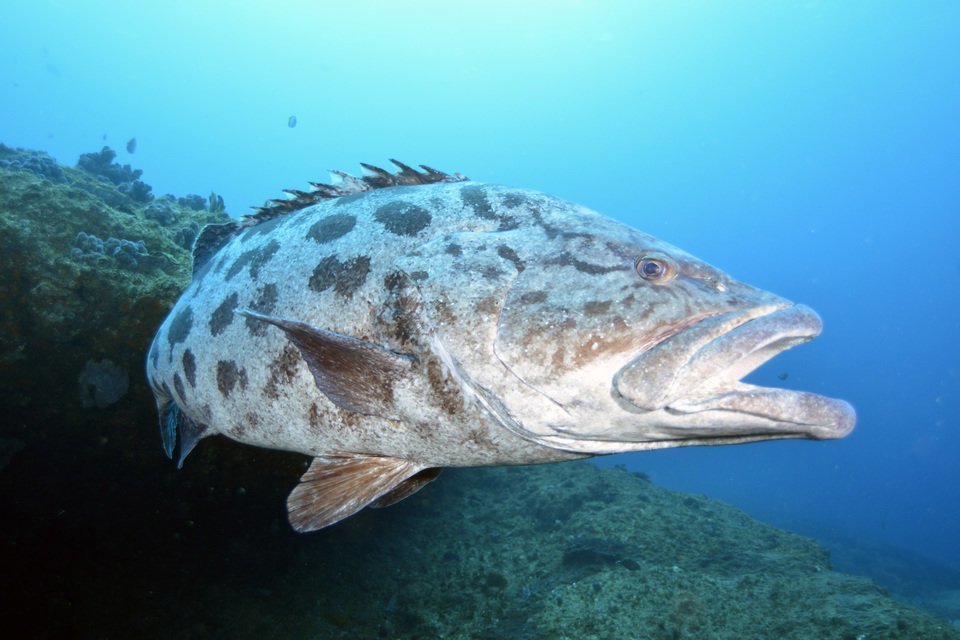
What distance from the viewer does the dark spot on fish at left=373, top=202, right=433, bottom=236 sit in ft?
8.99

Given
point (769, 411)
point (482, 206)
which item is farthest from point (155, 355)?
point (769, 411)

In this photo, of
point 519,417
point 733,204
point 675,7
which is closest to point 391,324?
point 519,417

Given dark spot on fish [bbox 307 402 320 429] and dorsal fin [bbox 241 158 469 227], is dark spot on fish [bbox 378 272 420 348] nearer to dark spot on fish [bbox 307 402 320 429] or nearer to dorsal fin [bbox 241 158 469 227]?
dark spot on fish [bbox 307 402 320 429]

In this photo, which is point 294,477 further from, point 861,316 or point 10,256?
point 861,316

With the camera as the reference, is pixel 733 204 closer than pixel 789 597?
No

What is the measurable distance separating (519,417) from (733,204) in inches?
7068

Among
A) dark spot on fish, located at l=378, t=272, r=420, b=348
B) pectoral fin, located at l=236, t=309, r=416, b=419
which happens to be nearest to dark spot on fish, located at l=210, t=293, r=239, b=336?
pectoral fin, located at l=236, t=309, r=416, b=419

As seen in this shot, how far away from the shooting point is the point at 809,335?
190 centimetres

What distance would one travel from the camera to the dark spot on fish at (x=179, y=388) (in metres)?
3.41

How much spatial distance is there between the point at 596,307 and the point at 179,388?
310 cm

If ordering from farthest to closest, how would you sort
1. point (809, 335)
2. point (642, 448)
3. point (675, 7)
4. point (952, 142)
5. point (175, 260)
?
1. point (952, 142)
2. point (675, 7)
3. point (175, 260)
4. point (642, 448)
5. point (809, 335)

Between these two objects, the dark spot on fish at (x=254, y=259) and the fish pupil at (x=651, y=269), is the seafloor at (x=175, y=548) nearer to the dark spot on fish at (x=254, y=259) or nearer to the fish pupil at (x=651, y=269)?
the dark spot on fish at (x=254, y=259)

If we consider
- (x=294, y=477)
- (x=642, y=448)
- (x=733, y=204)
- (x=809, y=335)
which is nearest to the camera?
(x=809, y=335)

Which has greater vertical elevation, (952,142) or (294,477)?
(952,142)
